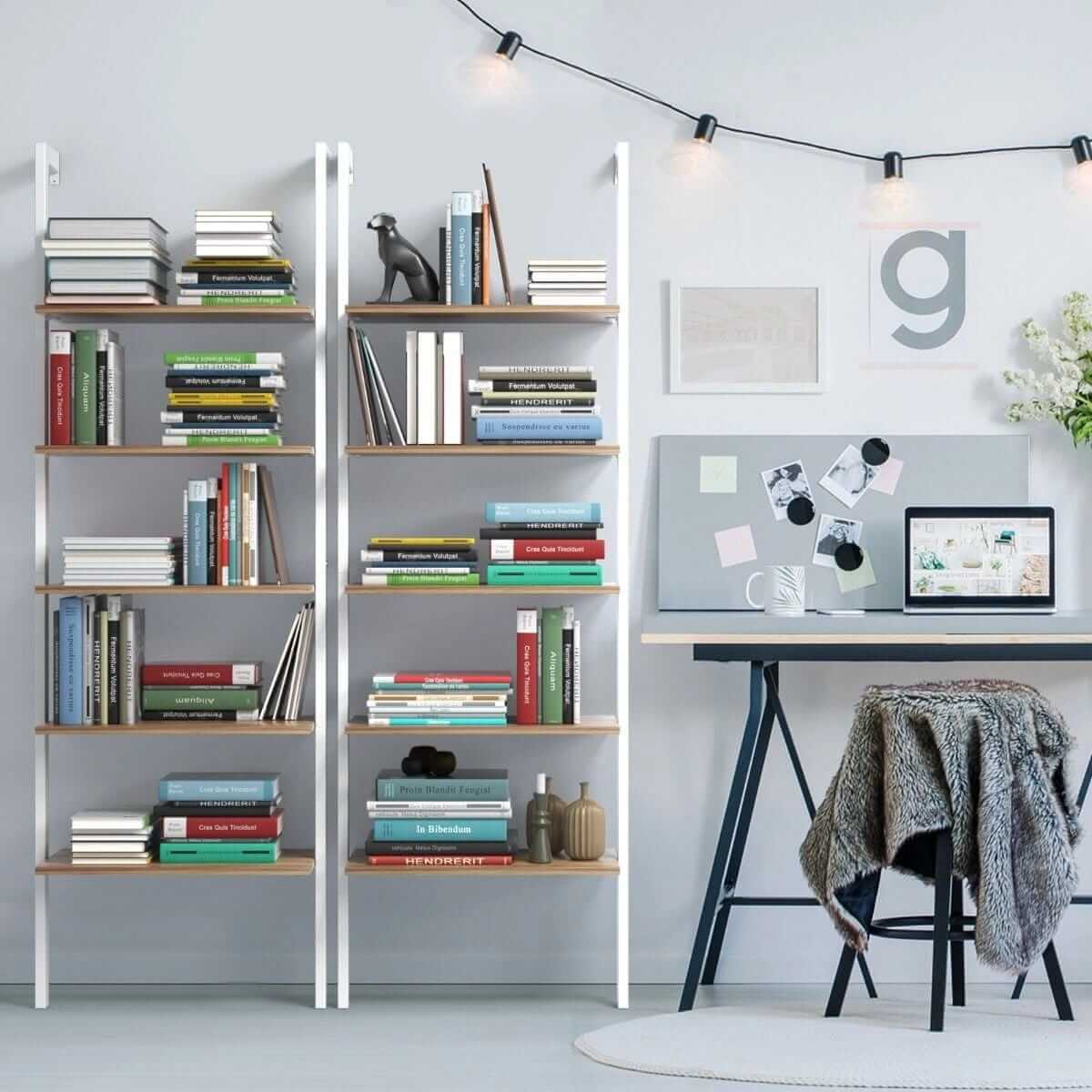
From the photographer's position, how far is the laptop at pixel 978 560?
3322 mm

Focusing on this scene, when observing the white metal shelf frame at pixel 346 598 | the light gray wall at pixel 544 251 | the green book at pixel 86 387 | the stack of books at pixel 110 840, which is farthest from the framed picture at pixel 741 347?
the stack of books at pixel 110 840

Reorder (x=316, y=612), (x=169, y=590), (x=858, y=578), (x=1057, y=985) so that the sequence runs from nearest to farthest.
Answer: (x=1057, y=985) → (x=169, y=590) → (x=316, y=612) → (x=858, y=578)

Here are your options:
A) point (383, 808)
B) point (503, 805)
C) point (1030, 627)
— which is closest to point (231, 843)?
point (383, 808)

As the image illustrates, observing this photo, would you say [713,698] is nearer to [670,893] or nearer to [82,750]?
[670,893]

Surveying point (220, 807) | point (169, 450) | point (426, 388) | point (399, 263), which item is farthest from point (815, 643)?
point (169, 450)

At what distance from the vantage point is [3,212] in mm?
3473

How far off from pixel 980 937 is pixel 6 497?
Answer: 2.53m

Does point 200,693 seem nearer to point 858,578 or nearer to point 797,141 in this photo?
point 858,578

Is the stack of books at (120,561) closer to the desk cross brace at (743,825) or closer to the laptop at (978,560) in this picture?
the desk cross brace at (743,825)

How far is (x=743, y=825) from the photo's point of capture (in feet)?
10.9

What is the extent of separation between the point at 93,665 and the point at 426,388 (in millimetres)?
1021

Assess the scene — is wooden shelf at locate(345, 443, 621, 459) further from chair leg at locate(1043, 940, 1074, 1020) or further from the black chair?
chair leg at locate(1043, 940, 1074, 1020)

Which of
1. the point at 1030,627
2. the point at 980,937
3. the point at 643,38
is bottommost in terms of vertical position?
the point at 980,937

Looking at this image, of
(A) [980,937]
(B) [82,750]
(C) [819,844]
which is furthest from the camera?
(B) [82,750]
